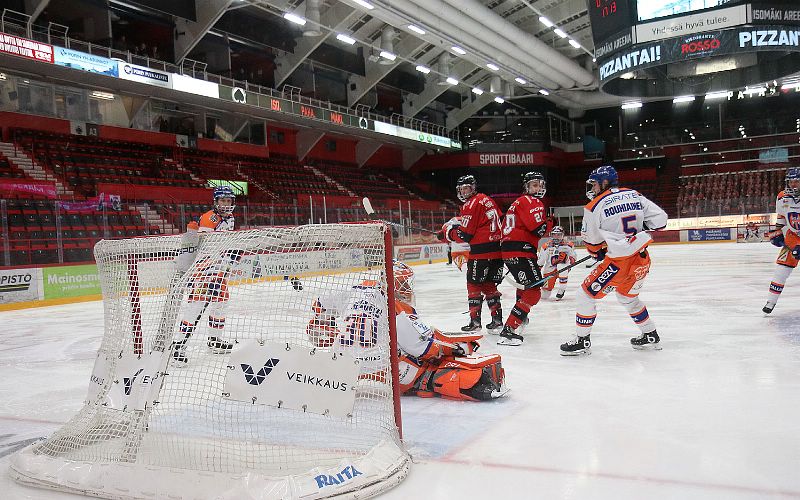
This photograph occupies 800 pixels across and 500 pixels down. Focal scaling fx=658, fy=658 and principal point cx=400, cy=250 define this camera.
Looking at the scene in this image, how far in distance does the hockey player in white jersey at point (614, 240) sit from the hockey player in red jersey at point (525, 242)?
0.76 m

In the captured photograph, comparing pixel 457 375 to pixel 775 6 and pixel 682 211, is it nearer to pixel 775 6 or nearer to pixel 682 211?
pixel 775 6

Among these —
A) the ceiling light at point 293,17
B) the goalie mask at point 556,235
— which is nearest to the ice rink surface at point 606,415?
the goalie mask at point 556,235

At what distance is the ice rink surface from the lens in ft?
7.45

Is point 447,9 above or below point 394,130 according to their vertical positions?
above

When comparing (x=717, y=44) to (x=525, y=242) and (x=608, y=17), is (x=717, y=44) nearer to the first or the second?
(x=608, y=17)

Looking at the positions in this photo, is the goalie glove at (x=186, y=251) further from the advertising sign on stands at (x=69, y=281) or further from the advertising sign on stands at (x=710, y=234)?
the advertising sign on stands at (x=710, y=234)

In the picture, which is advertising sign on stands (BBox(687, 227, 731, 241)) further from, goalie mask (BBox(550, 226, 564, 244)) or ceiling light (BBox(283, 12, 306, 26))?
goalie mask (BBox(550, 226, 564, 244))

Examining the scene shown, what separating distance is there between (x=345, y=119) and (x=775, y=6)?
42.5 feet

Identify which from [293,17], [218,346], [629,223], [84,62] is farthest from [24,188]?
[629,223]

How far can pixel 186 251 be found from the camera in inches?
112

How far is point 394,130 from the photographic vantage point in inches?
915

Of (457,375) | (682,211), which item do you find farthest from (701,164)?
(457,375)

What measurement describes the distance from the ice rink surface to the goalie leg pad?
80 mm

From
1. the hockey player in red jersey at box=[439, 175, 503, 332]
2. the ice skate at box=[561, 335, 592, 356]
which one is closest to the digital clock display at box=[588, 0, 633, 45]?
the hockey player in red jersey at box=[439, 175, 503, 332]
